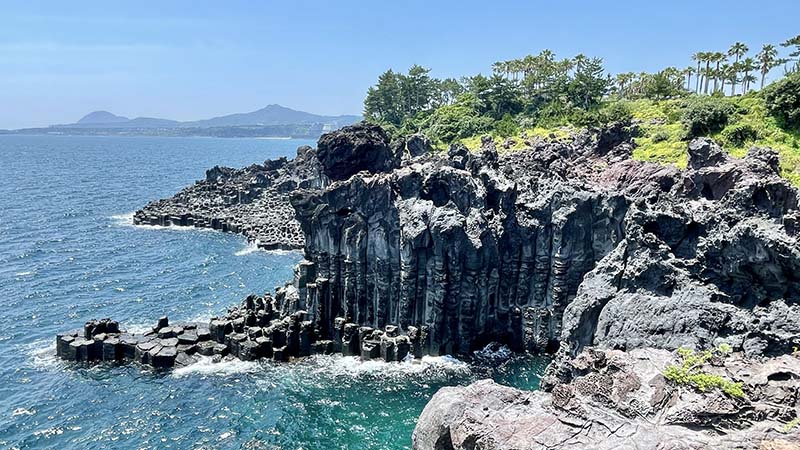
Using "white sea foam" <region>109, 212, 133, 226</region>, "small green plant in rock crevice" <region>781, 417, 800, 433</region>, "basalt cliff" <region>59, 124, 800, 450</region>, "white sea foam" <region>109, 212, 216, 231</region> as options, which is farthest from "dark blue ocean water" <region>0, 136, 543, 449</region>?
"white sea foam" <region>109, 212, 133, 226</region>

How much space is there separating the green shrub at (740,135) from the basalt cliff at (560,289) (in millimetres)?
9533

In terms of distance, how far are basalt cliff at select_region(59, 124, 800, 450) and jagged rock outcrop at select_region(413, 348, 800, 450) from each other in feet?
0.20

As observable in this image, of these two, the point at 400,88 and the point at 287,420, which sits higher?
the point at 400,88

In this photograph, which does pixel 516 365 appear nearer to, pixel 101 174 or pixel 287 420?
pixel 287 420

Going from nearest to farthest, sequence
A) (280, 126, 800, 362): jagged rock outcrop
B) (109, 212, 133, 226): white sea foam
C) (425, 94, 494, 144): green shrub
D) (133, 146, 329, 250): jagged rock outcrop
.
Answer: (280, 126, 800, 362): jagged rock outcrop, (133, 146, 329, 250): jagged rock outcrop, (109, 212, 133, 226): white sea foam, (425, 94, 494, 144): green shrub

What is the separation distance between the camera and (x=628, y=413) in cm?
1967

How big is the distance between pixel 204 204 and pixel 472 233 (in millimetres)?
76375

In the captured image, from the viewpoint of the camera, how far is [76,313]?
56.1 meters

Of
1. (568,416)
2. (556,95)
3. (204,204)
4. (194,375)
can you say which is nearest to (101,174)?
(204,204)

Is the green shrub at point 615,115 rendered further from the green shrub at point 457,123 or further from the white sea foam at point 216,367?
the white sea foam at point 216,367

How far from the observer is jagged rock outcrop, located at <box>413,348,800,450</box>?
1833 cm

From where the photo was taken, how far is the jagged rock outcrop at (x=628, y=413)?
60.1 feet

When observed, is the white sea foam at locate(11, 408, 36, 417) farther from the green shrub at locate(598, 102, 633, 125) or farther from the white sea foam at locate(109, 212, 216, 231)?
the green shrub at locate(598, 102, 633, 125)

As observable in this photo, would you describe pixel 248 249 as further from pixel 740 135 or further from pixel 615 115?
pixel 740 135
